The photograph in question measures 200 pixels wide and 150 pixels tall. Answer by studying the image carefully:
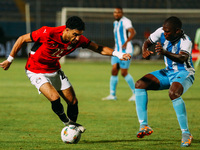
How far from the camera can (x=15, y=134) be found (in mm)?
5945

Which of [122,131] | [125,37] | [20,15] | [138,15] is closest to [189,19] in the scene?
[138,15]

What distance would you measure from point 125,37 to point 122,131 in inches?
190

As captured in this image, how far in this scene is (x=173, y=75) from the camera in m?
5.62

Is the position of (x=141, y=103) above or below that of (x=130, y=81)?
above

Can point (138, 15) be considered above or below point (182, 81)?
below

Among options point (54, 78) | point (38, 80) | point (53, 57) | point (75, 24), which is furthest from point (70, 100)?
point (75, 24)

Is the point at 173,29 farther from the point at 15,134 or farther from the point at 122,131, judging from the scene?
the point at 15,134

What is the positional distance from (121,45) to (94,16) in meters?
14.9

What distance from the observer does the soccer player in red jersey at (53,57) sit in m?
5.52

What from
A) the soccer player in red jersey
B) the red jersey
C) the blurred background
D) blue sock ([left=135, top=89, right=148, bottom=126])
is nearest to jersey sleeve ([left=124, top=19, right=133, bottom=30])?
the soccer player in red jersey

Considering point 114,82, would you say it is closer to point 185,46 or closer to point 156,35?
point 156,35

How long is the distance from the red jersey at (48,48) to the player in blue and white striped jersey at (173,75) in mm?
1069

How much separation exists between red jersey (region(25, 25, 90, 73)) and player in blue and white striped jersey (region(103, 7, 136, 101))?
4377 mm

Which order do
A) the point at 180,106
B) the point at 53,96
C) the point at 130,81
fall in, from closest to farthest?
the point at 180,106, the point at 53,96, the point at 130,81
